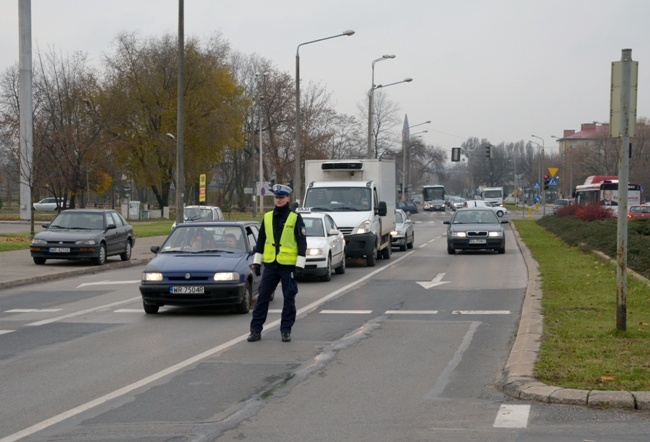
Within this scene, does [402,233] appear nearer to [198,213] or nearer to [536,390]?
[198,213]

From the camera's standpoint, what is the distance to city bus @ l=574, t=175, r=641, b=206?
55469mm

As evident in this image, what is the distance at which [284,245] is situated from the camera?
1133cm

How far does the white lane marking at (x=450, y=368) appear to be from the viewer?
830 cm

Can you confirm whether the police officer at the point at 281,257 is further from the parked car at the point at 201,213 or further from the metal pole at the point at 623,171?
the parked car at the point at 201,213

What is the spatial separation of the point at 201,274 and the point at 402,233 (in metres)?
20.3

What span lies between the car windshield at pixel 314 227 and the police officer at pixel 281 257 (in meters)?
9.73

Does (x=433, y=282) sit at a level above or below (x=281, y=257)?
below

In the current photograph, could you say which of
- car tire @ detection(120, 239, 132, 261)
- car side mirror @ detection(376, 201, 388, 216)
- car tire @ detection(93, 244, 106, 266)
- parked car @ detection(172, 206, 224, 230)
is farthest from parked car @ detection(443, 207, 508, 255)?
car tire @ detection(93, 244, 106, 266)

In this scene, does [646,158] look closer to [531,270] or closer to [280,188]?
[531,270]

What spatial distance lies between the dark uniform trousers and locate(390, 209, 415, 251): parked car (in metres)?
21.8

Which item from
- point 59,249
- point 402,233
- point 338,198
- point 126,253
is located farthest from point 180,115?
point 402,233

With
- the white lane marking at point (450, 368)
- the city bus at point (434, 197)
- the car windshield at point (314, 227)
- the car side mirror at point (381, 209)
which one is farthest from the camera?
the city bus at point (434, 197)

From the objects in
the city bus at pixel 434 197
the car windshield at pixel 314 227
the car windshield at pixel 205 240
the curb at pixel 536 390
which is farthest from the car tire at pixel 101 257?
the city bus at pixel 434 197

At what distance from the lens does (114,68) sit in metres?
66.5
